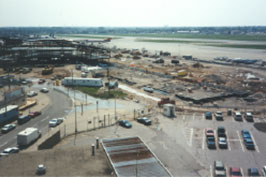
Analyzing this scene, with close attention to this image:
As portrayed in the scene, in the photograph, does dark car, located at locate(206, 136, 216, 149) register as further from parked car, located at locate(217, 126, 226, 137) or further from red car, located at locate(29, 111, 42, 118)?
red car, located at locate(29, 111, 42, 118)

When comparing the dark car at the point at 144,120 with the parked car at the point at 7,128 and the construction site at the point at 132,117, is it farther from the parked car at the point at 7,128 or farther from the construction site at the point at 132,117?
the parked car at the point at 7,128

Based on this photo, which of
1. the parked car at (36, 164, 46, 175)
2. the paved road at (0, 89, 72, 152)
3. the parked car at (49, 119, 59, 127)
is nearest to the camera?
the parked car at (36, 164, 46, 175)

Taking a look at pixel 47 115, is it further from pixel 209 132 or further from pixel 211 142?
pixel 211 142

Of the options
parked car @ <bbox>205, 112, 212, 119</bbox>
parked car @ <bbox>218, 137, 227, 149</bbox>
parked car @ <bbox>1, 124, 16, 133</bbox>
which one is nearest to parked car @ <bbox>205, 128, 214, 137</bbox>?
parked car @ <bbox>218, 137, 227, 149</bbox>

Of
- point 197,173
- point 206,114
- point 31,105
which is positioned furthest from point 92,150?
point 31,105

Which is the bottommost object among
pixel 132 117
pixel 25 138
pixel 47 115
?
pixel 47 115

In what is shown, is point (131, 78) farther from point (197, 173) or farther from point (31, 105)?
point (197, 173)

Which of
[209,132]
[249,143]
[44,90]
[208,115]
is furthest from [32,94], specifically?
[249,143]
